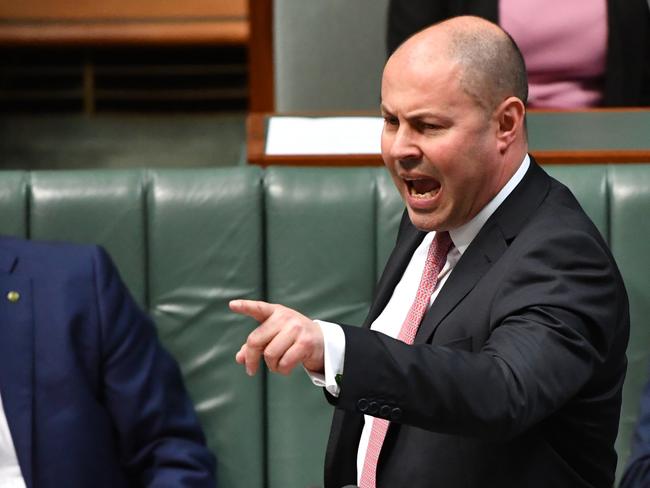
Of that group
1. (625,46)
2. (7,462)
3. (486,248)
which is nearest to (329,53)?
(625,46)

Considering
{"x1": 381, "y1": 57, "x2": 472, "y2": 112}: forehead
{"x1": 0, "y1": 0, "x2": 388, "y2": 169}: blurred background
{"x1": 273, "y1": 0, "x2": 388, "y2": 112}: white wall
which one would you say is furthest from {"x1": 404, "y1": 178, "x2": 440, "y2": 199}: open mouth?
{"x1": 0, "y1": 0, "x2": 388, "y2": 169}: blurred background

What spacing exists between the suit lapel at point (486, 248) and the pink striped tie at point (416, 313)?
2 centimetres

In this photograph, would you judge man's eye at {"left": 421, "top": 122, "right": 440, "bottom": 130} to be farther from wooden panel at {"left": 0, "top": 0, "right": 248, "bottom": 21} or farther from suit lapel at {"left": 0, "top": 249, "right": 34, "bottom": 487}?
wooden panel at {"left": 0, "top": 0, "right": 248, "bottom": 21}

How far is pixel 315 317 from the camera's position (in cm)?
206

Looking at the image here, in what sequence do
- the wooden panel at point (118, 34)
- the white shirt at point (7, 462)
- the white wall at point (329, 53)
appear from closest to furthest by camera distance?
1. the white shirt at point (7, 462)
2. the white wall at point (329, 53)
3. the wooden panel at point (118, 34)

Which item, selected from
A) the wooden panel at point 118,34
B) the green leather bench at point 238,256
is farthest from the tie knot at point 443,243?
the wooden panel at point 118,34

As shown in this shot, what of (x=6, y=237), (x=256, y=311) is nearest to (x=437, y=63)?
(x=256, y=311)

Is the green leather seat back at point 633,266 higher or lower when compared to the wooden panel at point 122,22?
lower

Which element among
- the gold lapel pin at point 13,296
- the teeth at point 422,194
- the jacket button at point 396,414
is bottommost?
the gold lapel pin at point 13,296

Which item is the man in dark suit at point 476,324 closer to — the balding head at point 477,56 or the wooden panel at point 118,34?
the balding head at point 477,56

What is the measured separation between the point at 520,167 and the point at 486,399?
0.38 m

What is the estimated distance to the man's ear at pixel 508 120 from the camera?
1409mm

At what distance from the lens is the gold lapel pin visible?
1910 mm

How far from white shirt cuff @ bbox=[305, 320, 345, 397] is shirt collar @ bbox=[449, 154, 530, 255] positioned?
13.0 inches
